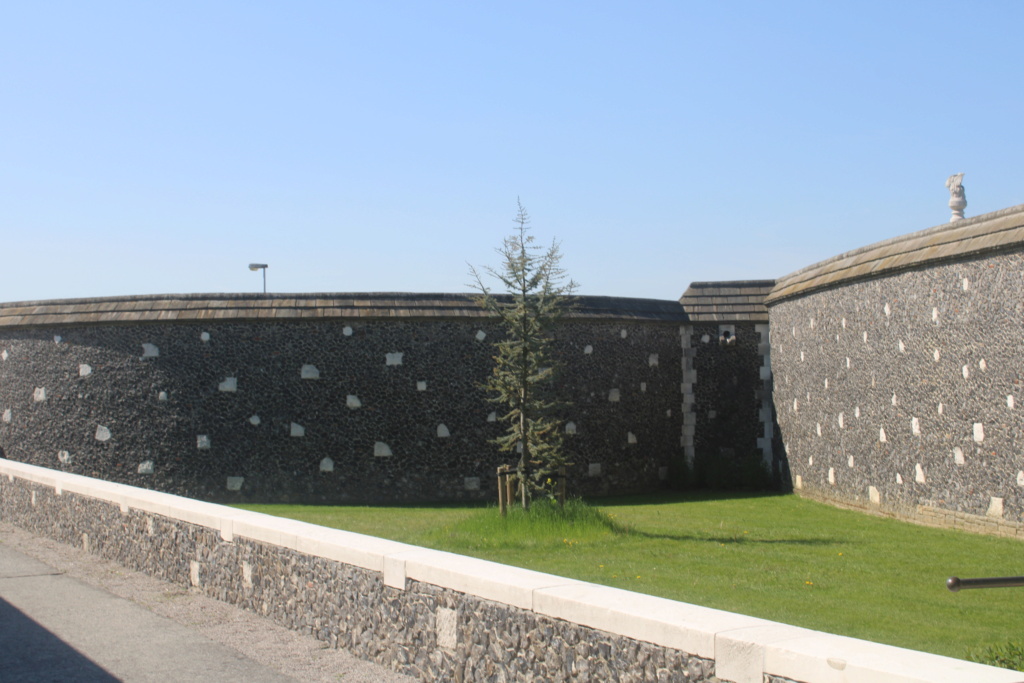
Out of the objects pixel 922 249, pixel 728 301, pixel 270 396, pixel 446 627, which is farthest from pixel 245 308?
pixel 446 627

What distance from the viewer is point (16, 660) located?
608 cm

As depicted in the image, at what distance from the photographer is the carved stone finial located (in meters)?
15.8

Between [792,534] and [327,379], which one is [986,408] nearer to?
[792,534]

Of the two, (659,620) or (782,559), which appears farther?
(782,559)

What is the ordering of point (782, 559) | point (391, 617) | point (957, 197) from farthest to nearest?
point (957, 197), point (782, 559), point (391, 617)

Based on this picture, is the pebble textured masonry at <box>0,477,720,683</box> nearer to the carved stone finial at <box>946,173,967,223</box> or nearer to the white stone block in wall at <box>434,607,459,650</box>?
the white stone block in wall at <box>434,607,459,650</box>

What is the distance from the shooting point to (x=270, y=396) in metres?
15.9

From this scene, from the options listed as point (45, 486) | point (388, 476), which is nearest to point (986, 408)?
point (388, 476)

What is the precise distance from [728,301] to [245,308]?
8578mm

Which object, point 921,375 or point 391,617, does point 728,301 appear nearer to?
point 921,375

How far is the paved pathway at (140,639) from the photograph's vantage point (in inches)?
228

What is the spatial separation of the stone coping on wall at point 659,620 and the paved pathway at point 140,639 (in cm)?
61

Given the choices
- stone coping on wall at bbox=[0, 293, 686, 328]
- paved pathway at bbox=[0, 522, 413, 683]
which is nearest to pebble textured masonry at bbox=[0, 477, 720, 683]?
paved pathway at bbox=[0, 522, 413, 683]

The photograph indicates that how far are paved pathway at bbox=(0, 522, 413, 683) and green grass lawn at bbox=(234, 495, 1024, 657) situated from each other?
2.85 metres
